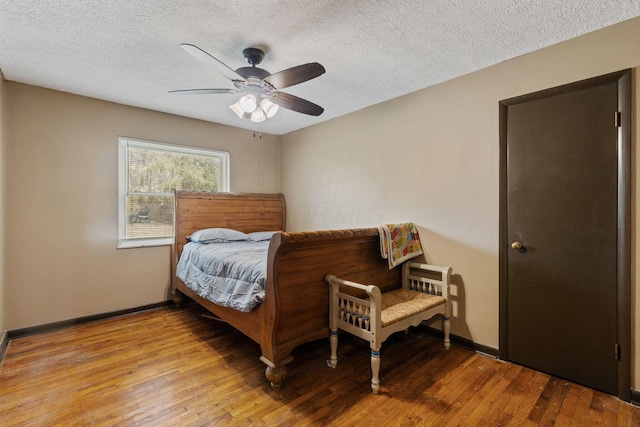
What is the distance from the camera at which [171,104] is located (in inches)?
130

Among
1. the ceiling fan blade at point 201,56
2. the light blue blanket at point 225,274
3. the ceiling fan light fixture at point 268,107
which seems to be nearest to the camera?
the ceiling fan blade at point 201,56

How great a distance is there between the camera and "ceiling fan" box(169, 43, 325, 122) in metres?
1.83

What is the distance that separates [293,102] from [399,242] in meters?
1.54

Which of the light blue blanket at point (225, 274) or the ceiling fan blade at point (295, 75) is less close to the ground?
the ceiling fan blade at point (295, 75)

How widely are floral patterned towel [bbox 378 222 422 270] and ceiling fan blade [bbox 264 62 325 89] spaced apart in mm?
1398

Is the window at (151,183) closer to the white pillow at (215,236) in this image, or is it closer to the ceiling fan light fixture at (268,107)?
the white pillow at (215,236)

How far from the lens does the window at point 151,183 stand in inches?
133

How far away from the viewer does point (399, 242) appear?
2.72 metres

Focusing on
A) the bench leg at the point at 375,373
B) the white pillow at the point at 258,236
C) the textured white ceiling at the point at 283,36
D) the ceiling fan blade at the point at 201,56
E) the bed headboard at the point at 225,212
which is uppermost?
the textured white ceiling at the point at 283,36

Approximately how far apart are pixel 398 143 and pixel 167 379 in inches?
114

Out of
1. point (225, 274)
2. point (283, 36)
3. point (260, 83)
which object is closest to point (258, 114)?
point (260, 83)

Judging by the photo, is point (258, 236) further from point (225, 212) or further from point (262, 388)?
point (262, 388)

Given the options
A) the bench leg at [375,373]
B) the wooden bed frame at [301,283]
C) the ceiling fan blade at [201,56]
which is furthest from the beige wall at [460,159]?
the ceiling fan blade at [201,56]

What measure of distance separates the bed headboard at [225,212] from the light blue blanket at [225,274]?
0.40 meters
